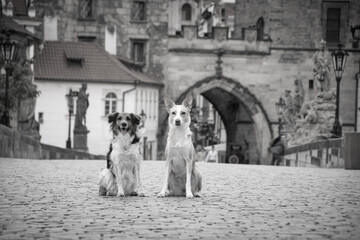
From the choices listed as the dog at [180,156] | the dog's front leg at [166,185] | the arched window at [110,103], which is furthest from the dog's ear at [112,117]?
the arched window at [110,103]

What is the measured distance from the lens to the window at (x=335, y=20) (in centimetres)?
5553

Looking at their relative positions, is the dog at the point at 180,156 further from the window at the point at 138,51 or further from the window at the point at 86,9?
the window at the point at 86,9

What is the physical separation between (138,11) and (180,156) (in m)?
44.0

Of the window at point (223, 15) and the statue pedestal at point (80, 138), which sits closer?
the statue pedestal at point (80, 138)

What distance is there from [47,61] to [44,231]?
4279cm

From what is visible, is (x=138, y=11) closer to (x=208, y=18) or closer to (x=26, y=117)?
(x=26, y=117)

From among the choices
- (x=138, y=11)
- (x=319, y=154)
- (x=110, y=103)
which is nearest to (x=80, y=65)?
(x=110, y=103)

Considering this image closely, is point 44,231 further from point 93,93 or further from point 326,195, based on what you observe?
point 93,93

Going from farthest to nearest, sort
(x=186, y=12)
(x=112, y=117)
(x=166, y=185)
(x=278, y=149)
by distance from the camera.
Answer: (x=186, y=12)
(x=278, y=149)
(x=166, y=185)
(x=112, y=117)

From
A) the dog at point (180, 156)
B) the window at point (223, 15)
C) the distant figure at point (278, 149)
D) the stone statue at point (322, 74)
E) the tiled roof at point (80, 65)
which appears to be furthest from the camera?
the window at point (223, 15)

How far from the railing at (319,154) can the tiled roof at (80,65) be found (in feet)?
68.9

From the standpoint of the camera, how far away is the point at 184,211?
33.9 ft

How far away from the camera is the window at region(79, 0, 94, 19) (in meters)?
54.5

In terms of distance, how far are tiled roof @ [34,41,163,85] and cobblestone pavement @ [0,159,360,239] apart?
3521 centimetres
